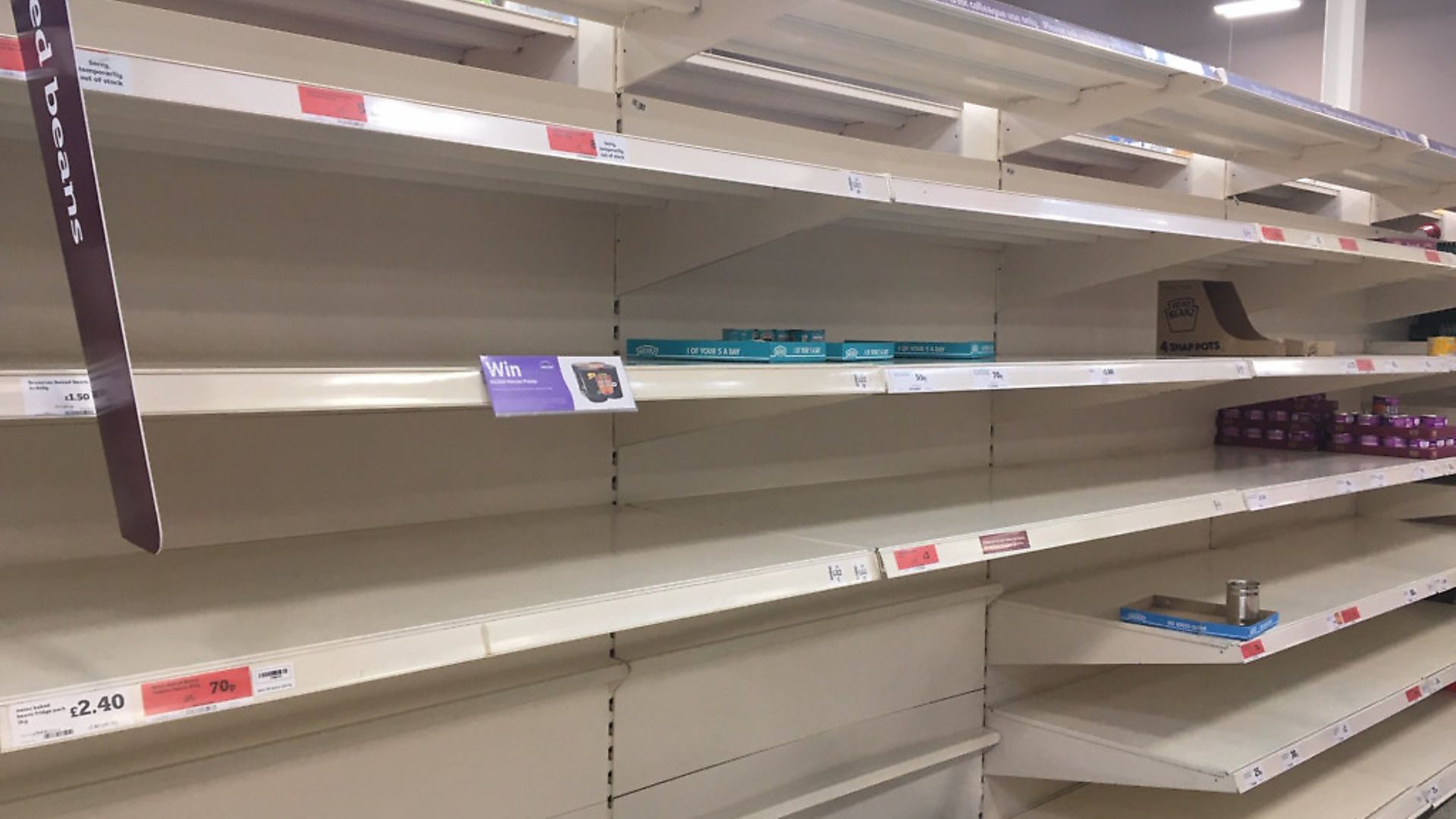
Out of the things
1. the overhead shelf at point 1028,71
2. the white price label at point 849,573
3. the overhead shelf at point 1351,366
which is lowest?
the white price label at point 849,573

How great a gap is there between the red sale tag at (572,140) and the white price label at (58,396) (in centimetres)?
53

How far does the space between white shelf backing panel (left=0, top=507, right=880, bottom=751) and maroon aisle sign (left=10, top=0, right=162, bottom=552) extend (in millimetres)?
222

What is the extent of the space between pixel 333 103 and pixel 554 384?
368mm

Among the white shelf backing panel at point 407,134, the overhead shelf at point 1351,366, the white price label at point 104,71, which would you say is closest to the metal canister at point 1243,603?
the overhead shelf at point 1351,366

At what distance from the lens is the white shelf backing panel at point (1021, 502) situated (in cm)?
169

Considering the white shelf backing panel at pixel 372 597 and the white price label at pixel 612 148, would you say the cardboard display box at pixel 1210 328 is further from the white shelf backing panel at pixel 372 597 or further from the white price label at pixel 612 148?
the white price label at pixel 612 148

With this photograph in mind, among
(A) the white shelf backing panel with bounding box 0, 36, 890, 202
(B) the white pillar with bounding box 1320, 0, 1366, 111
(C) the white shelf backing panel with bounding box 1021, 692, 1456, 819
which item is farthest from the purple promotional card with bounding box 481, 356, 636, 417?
(B) the white pillar with bounding box 1320, 0, 1366, 111

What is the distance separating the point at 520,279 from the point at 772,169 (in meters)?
0.50

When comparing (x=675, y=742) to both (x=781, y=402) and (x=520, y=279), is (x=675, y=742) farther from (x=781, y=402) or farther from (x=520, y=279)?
(x=520, y=279)

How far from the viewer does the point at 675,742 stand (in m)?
1.85

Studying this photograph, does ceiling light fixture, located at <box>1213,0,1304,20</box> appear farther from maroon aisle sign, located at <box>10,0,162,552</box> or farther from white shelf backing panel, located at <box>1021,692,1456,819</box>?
maroon aisle sign, located at <box>10,0,162,552</box>

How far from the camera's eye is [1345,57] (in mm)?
3314

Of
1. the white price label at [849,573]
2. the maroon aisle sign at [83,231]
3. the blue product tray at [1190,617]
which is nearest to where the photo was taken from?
the maroon aisle sign at [83,231]

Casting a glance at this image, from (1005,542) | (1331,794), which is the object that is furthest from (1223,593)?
(1005,542)
